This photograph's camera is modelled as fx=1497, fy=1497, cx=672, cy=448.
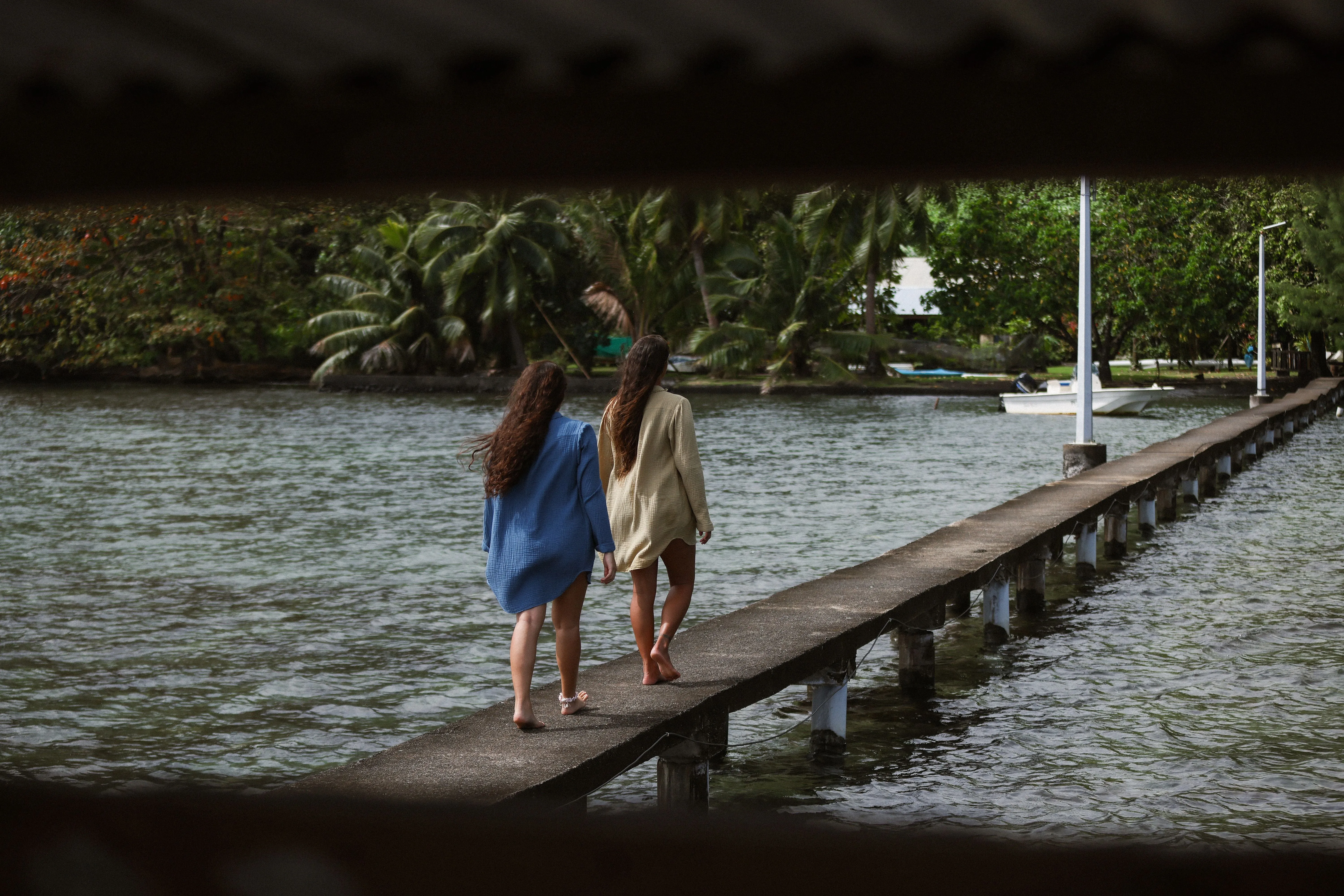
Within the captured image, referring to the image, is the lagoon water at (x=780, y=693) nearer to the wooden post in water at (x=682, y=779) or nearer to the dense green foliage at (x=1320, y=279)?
the wooden post in water at (x=682, y=779)

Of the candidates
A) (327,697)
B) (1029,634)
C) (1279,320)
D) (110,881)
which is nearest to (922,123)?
(110,881)

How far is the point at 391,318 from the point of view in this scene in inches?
2201

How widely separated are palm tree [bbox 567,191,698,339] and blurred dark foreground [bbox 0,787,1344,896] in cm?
4676

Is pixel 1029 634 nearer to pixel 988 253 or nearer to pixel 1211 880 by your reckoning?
pixel 1211 880

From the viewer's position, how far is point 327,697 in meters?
10.1

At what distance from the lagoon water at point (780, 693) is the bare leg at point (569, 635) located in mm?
1201

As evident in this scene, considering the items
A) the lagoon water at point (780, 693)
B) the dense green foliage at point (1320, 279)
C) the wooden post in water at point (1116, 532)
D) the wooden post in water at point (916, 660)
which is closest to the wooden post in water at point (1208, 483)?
the lagoon water at point (780, 693)

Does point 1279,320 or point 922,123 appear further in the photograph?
point 1279,320

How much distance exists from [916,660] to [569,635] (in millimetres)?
3657

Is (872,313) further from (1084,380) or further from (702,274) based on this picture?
(1084,380)

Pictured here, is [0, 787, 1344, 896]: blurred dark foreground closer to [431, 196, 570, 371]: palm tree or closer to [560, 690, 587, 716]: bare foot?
[560, 690, 587, 716]: bare foot

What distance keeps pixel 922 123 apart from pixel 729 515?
1803 cm

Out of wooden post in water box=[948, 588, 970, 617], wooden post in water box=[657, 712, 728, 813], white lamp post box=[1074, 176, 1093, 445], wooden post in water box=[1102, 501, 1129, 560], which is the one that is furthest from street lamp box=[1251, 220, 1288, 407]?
wooden post in water box=[657, 712, 728, 813]

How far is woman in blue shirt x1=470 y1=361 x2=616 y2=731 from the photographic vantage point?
20.9 feet
